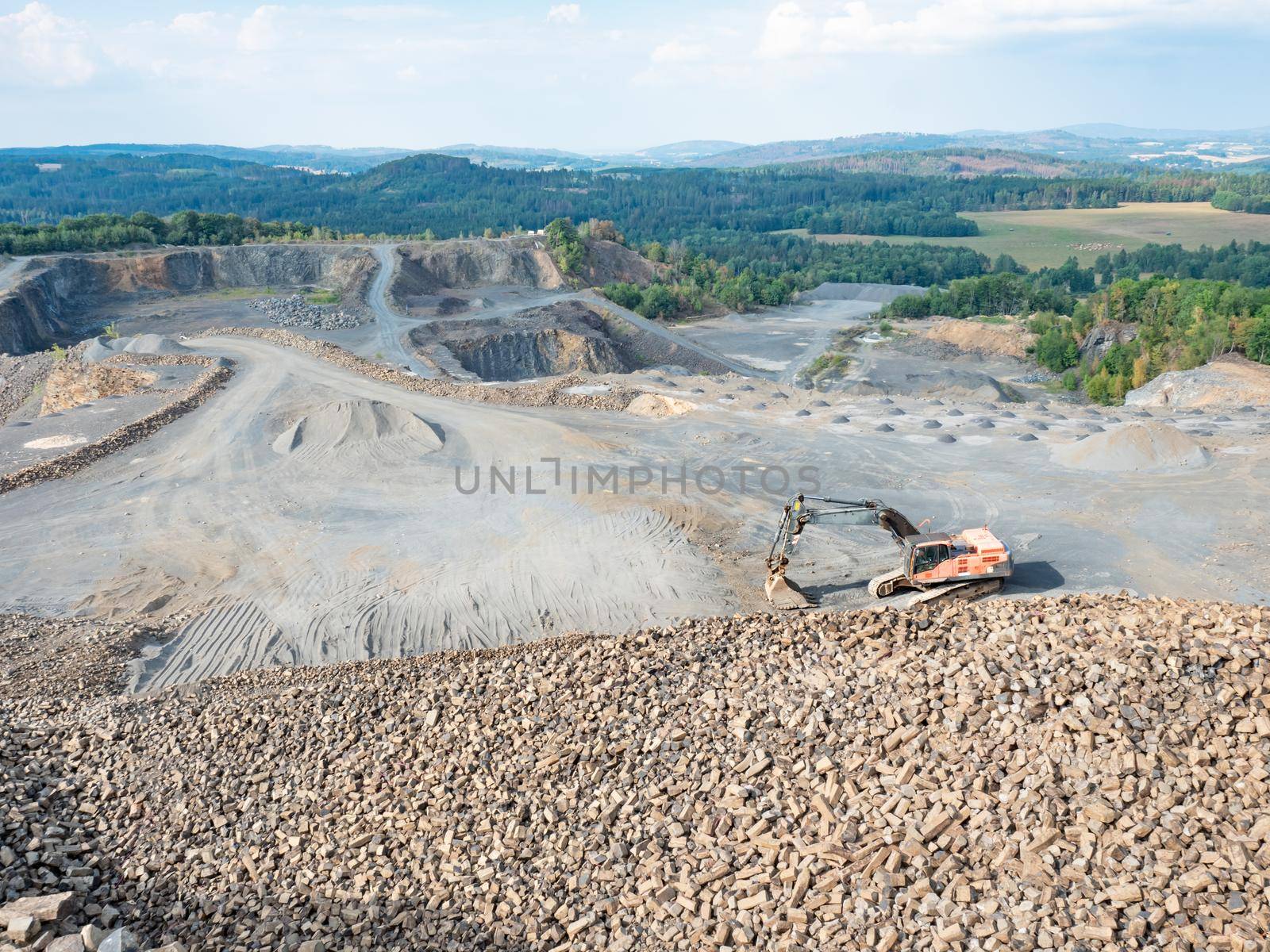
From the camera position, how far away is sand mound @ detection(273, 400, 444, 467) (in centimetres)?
2820

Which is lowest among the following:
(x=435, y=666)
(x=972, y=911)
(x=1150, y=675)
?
(x=435, y=666)

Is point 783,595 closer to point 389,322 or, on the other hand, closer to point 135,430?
point 135,430

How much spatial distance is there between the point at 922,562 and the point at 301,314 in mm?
45420

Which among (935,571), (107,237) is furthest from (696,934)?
(107,237)

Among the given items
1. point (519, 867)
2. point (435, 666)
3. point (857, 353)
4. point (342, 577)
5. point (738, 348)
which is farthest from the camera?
point (738, 348)

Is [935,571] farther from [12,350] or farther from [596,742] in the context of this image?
[12,350]

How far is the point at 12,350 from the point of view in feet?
153

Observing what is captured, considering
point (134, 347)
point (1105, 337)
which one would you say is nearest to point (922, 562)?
point (134, 347)

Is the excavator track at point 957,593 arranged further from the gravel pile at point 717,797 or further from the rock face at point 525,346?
the rock face at point 525,346

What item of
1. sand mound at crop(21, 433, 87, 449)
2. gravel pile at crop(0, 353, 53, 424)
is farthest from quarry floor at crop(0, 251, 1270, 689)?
gravel pile at crop(0, 353, 53, 424)

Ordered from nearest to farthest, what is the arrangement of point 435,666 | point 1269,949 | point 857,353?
point 1269,949 → point 435,666 → point 857,353

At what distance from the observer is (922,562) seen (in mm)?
16781

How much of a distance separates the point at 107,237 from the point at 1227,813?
7173 centimetres

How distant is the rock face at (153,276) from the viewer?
4975cm
